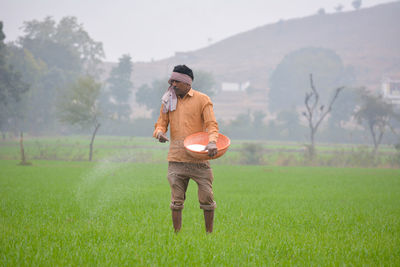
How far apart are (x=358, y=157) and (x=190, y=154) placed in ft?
96.5

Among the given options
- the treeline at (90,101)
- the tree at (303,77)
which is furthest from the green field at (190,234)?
the tree at (303,77)

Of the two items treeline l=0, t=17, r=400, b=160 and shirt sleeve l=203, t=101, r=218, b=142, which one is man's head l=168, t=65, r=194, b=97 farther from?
treeline l=0, t=17, r=400, b=160

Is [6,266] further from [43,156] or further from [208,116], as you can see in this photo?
[43,156]

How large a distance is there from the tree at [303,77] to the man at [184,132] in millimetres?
104282

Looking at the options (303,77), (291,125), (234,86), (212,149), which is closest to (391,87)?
(303,77)

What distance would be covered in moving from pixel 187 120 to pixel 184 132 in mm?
178

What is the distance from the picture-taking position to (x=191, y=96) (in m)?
6.30

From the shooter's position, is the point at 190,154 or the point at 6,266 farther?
the point at 190,154

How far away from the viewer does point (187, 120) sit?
628 centimetres

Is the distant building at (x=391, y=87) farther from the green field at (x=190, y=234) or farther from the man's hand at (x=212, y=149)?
the man's hand at (x=212, y=149)

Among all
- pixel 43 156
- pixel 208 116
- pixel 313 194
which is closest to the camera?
pixel 208 116

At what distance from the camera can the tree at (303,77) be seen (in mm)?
110750

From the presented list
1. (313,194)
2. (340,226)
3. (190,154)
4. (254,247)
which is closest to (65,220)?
(190,154)

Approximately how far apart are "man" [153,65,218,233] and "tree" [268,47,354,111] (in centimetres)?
10428
